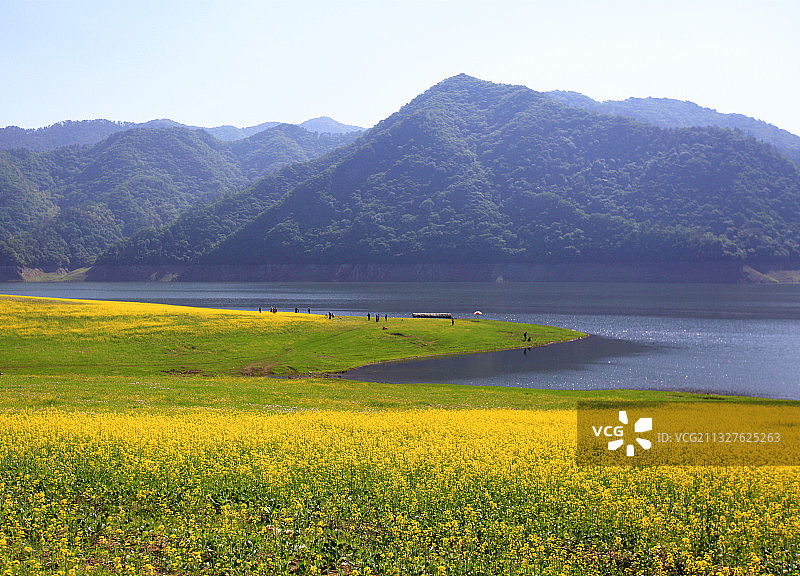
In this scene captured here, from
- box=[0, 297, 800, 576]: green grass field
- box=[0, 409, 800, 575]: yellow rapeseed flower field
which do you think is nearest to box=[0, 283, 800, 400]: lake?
box=[0, 297, 800, 576]: green grass field

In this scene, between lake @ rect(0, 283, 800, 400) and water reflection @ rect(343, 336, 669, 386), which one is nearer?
lake @ rect(0, 283, 800, 400)

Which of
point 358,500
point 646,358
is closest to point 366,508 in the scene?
point 358,500

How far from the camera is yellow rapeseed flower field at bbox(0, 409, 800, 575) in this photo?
11391 mm

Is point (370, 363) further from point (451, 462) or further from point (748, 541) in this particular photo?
point (748, 541)

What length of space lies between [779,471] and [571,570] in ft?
26.6

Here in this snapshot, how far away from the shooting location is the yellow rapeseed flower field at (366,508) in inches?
448

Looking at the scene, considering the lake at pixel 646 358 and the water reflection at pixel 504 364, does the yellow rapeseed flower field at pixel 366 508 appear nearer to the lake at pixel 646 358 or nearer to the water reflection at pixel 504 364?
the water reflection at pixel 504 364

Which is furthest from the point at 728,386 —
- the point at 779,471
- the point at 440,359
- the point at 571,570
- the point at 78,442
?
the point at 78,442

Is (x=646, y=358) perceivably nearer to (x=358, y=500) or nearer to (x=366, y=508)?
(x=358, y=500)

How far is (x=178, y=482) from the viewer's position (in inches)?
592

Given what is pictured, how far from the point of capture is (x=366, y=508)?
13.7 meters

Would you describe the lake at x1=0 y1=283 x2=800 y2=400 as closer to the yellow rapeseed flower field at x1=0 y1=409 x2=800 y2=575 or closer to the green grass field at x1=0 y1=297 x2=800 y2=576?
the green grass field at x1=0 y1=297 x2=800 y2=576

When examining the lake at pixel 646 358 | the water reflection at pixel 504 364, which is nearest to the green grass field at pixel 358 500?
the water reflection at pixel 504 364

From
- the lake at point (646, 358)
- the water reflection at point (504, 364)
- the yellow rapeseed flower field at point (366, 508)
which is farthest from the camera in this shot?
the water reflection at point (504, 364)
